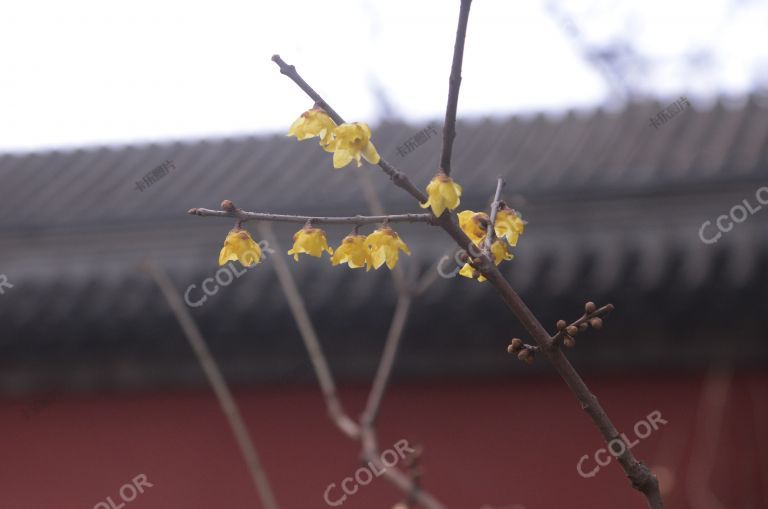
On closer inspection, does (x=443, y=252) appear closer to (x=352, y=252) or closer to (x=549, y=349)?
(x=352, y=252)

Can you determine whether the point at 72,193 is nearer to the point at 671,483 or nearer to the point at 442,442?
the point at 442,442

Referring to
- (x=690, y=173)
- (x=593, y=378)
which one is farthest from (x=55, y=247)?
(x=690, y=173)

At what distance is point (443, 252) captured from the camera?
345 centimetres

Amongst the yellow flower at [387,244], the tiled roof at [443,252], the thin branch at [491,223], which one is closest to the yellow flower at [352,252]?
the yellow flower at [387,244]

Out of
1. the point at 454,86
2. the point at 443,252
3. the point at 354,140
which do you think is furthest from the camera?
the point at 443,252

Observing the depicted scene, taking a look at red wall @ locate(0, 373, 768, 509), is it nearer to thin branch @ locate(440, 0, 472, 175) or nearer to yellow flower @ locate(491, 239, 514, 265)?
yellow flower @ locate(491, 239, 514, 265)

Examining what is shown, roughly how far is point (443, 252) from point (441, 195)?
2.57 meters

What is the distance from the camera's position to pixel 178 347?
3.49 metres

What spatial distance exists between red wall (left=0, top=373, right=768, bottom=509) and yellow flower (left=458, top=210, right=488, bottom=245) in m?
2.19

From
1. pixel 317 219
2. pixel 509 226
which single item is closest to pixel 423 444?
pixel 509 226

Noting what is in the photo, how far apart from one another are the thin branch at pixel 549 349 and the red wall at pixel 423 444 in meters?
2.28

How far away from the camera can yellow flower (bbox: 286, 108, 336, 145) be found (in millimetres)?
984

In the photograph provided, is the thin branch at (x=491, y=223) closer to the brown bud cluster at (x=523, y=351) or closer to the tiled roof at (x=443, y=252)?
the brown bud cluster at (x=523, y=351)

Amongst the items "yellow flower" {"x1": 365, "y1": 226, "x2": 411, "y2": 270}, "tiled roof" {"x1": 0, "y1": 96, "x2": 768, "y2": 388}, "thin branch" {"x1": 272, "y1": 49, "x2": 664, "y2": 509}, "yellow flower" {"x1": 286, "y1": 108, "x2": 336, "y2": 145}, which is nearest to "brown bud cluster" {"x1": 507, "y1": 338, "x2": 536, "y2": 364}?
"thin branch" {"x1": 272, "y1": 49, "x2": 664, "y2": 509}
